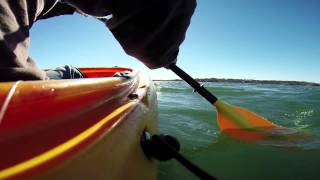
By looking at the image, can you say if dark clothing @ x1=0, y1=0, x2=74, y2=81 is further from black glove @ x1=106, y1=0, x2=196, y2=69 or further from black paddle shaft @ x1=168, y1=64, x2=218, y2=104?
black paddle shaft @ x1=168, y1=64, x2=218, y2=104

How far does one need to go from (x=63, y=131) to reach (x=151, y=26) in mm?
423

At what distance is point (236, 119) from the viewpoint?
437 centimetres

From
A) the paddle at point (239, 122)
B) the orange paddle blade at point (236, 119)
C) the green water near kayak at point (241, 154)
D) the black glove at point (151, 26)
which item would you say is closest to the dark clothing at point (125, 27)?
the black glove at point (151, 26)

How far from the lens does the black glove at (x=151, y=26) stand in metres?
0.97

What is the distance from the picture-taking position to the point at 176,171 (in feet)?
9.44

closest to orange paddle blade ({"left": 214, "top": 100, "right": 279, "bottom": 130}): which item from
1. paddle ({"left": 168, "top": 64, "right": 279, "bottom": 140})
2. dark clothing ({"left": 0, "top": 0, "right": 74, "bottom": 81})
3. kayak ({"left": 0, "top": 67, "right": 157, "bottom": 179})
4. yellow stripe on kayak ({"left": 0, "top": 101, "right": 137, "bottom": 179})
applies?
paddle ({"left": 168, "top": 64, "right": 279, "bottom": 140})

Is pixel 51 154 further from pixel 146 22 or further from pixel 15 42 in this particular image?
pixel 146 22

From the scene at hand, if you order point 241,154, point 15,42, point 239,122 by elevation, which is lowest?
point 241,154

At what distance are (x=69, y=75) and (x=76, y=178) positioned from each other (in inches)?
67.2

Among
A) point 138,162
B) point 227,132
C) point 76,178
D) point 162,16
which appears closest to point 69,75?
point 138,162

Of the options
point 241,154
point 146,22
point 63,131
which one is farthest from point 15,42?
point 241,154

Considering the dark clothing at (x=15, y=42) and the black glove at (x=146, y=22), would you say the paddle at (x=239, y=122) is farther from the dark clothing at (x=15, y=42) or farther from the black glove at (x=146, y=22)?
the dark clothing at (x=15, y=42)

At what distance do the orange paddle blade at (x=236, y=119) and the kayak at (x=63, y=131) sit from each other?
3.09 meters

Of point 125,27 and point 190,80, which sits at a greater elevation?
point 125,27
